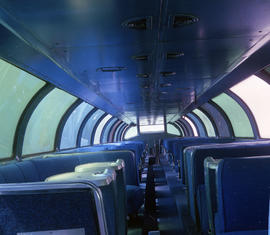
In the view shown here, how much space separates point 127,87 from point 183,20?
5.34 metres

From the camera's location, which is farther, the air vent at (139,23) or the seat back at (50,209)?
the air vent at (139,23)

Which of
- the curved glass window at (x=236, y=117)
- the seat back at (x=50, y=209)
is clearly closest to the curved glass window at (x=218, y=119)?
the curved glass window at (x=236, y=117)

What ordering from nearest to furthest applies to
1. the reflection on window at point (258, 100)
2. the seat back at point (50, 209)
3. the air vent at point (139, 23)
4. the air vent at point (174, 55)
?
1. the seat back at point (50, 209)
2. the air vent at point (139, 23)
3. the air vent at point (174, 55)
4. the reflection on window at point (258, 100)

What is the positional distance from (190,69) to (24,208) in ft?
21.0

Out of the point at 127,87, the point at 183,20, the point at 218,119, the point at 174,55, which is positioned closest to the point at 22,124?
the point at 127,87

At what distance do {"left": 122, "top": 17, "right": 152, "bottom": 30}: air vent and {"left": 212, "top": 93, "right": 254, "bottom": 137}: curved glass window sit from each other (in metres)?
8.62

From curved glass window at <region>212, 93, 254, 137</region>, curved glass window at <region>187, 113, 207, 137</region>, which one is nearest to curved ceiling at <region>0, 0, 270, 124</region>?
curved glass window at <region>212, 93, 254, 137</region>

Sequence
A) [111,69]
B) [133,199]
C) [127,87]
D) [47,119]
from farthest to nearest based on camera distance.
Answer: [47,119] < [127,87] < [111,69] < [133,199]

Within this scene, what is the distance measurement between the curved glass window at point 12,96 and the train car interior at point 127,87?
32mm

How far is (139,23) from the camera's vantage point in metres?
4.27

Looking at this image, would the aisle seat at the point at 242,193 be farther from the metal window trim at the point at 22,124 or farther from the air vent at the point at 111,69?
the metal window trim at the point at 22,124

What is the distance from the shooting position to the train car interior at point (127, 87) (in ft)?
5.13

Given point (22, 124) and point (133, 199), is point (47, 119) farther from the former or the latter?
point (133, 199)

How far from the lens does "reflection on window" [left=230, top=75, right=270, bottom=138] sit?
1076cm
